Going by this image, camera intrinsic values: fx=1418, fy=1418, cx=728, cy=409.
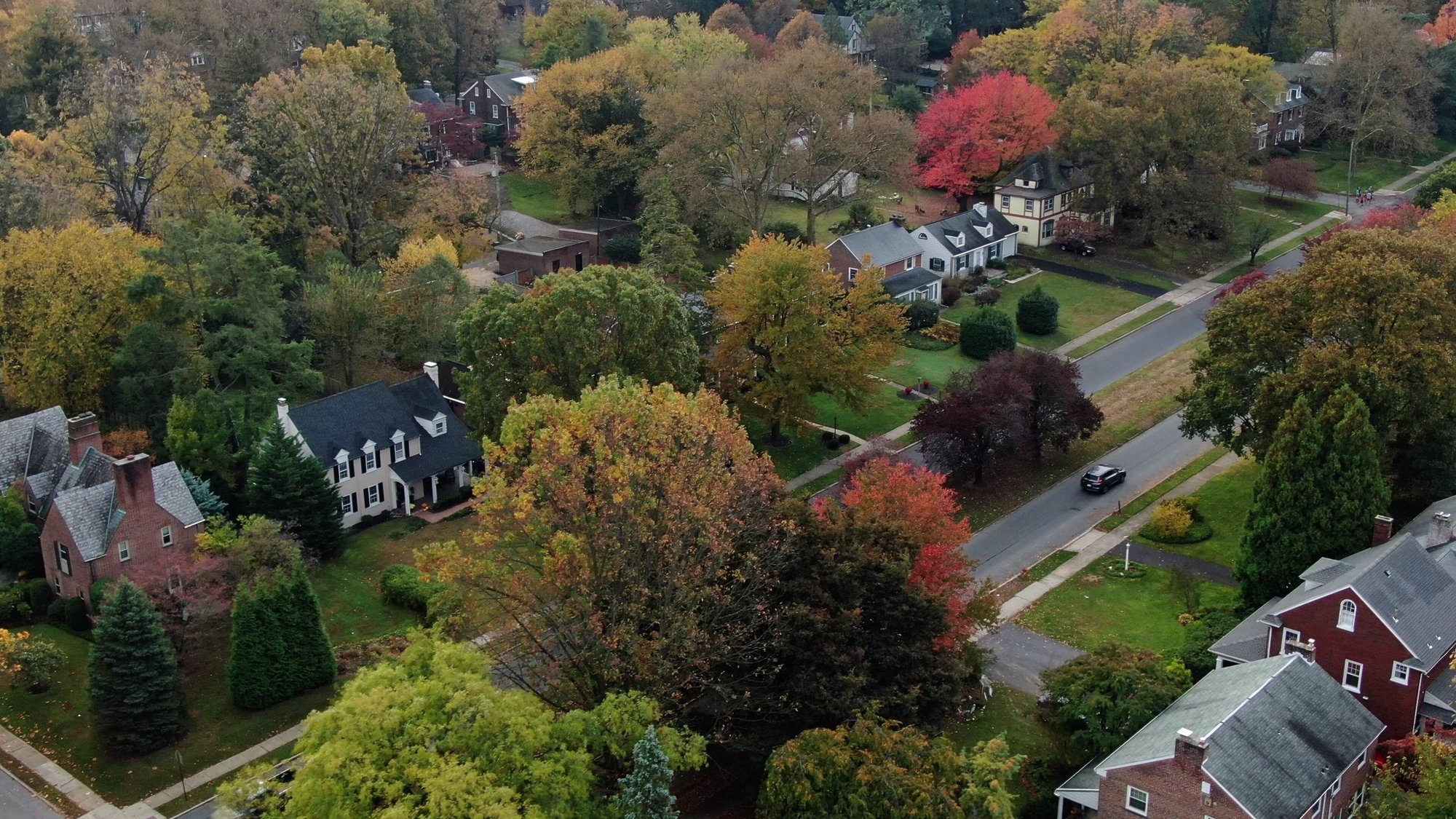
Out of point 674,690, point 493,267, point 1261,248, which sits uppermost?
point 674,690

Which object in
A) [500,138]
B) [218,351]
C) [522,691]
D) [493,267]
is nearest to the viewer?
[522,691]

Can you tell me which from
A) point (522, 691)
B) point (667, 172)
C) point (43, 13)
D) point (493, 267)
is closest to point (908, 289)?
point (667, 172)

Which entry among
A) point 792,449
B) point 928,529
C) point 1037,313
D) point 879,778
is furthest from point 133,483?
point 1037,313

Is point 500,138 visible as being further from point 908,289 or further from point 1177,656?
point 1177,656

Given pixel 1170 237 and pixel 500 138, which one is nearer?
pixel 1170 237

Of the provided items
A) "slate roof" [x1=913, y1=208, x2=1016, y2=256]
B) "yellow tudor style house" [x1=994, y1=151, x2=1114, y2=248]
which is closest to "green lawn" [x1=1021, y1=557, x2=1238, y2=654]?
"slate roof" [x1=913, y1=208, x2=1016, y2=256]

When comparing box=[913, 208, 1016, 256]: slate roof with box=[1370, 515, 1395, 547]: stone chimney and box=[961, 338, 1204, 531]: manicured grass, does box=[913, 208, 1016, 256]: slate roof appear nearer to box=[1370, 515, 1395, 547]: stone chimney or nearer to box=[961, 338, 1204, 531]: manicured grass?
box=[961, 338, 1204, 531]: manicured grass

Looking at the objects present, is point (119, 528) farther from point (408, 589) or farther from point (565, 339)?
point (565, 339)

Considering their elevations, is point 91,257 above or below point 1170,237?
above
